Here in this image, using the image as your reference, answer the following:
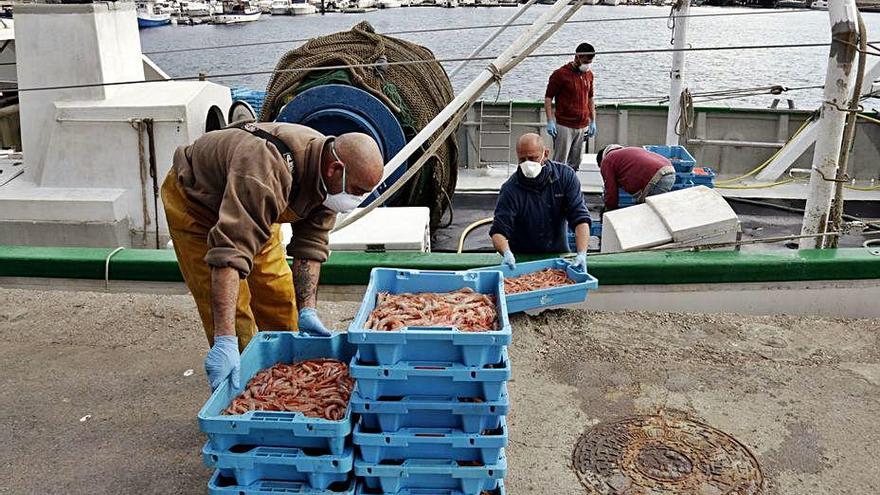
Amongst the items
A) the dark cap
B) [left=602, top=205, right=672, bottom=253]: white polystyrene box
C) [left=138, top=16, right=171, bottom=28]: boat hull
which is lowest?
[left=602, top=205, right=672, bottom=253]: white polystyrene box

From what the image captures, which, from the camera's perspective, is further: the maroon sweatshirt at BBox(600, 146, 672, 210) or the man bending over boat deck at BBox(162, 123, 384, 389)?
the maroon sweatshirt at BBox(600, 146, 672, 210)

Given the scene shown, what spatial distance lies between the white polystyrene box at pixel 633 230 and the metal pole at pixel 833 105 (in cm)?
127

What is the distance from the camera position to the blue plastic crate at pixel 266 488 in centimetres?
304

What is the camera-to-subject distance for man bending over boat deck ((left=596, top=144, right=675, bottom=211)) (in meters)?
7.29

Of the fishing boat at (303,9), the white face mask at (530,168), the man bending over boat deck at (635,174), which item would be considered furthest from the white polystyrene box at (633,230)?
the fishing boat at (303,9)

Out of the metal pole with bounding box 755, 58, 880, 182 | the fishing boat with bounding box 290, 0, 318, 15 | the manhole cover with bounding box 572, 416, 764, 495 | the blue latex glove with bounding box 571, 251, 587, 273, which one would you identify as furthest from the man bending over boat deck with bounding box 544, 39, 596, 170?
the fishing boat with bounding box 290, 0, 318, 15

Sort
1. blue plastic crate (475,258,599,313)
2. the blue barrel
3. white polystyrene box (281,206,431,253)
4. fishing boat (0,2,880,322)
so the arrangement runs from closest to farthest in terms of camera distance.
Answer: blue plastic crate (475,258,599,313), fishing boat (0,2,880,322), white polystyrene box (281,206,431,253), the blue barrel

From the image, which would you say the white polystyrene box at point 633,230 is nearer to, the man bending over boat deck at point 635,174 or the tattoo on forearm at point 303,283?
the man bending over boat deck at point 635,174

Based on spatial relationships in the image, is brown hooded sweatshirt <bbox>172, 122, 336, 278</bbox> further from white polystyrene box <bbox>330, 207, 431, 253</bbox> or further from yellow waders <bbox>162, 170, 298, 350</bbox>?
white polystyrene box <bbox>330, 207, 431, 253</bbox>

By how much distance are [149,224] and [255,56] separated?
53430mm

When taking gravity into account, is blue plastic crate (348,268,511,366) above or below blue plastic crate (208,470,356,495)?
above

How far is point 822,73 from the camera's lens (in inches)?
1631

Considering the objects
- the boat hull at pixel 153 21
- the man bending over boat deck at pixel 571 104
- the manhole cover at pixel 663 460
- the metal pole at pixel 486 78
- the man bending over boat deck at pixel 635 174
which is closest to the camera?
the manhole cover at pixel 663 460

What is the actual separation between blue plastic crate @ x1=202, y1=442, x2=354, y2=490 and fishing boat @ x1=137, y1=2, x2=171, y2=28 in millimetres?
92306
